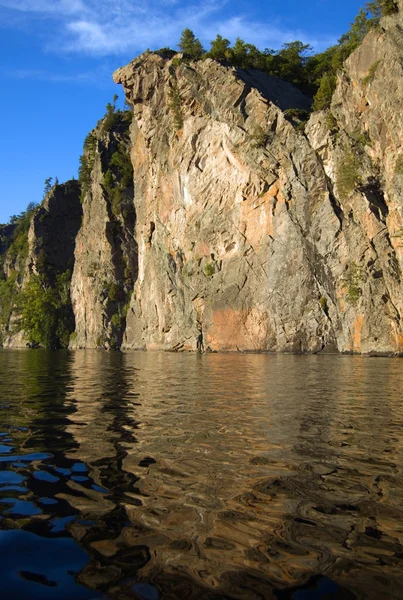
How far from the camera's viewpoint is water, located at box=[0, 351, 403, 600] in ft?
12.3

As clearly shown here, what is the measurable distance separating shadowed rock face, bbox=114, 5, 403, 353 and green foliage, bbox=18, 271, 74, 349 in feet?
87.4

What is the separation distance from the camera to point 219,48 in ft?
224

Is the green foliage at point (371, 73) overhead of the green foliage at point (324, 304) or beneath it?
overhead

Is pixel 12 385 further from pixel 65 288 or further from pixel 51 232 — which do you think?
pixel 51 232

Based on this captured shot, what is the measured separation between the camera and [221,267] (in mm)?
60156

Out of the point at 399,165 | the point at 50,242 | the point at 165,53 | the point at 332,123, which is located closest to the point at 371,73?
the point at 332,123

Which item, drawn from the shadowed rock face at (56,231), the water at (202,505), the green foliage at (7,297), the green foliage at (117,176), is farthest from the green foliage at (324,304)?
the green foliage at (7,297)

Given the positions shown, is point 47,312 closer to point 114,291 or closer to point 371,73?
point 114,291

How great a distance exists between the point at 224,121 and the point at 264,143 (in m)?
7.63

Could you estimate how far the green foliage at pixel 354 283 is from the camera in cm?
4509

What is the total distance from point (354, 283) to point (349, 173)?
10.0m

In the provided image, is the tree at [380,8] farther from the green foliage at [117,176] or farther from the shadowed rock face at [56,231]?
the shadowed rock face at [56,231]

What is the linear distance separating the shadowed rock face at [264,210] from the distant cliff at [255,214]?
14cm

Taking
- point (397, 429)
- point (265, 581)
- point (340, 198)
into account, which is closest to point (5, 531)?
point (265, 581)
